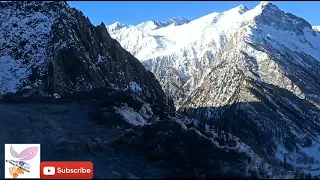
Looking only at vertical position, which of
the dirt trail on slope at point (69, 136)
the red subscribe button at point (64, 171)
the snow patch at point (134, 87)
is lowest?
the red subscribe button at point (64, 171)

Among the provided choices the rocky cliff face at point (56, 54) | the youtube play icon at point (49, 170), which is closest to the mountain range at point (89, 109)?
the rocky cliff face at point (56, 54)

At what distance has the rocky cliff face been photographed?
141000 mm

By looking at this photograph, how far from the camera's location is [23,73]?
14288cm

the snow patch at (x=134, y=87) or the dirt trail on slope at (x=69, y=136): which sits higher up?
the snow patch at (x=134, y=87)

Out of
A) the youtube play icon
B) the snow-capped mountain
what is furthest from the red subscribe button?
the snow-capped mountain

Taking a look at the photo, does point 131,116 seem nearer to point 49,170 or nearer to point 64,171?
point 49,170

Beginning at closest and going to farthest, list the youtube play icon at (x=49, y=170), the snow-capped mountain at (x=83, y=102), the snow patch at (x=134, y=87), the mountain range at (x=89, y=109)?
the youtube play icon at (x=49, y=170), the mountain range at (x=89, y=109), the snow-capped mountain at (x=83, y=102), the snow patch at (x=134, y=87)

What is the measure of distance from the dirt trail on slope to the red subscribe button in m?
2.00

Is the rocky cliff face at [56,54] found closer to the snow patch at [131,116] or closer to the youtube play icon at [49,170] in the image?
the snow patch at [131,116]

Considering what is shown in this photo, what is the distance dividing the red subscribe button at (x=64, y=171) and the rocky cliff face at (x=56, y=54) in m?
78.0

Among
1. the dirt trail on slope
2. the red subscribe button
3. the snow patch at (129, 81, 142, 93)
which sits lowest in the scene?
the red subscribe button

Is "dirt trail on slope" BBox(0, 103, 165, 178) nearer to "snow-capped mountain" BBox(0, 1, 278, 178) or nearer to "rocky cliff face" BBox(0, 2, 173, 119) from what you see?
"snow-capped mountain" BBox(0, 1, 278, 178)

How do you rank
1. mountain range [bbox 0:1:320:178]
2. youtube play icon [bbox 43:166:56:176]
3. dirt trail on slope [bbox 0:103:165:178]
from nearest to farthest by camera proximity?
youtube play icon [bbox 43:166:56:176]
dirt trail on slope [bbox 0:103:165:178]
mountain range [bbox 0:1:320:178]

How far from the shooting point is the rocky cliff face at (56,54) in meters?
141
